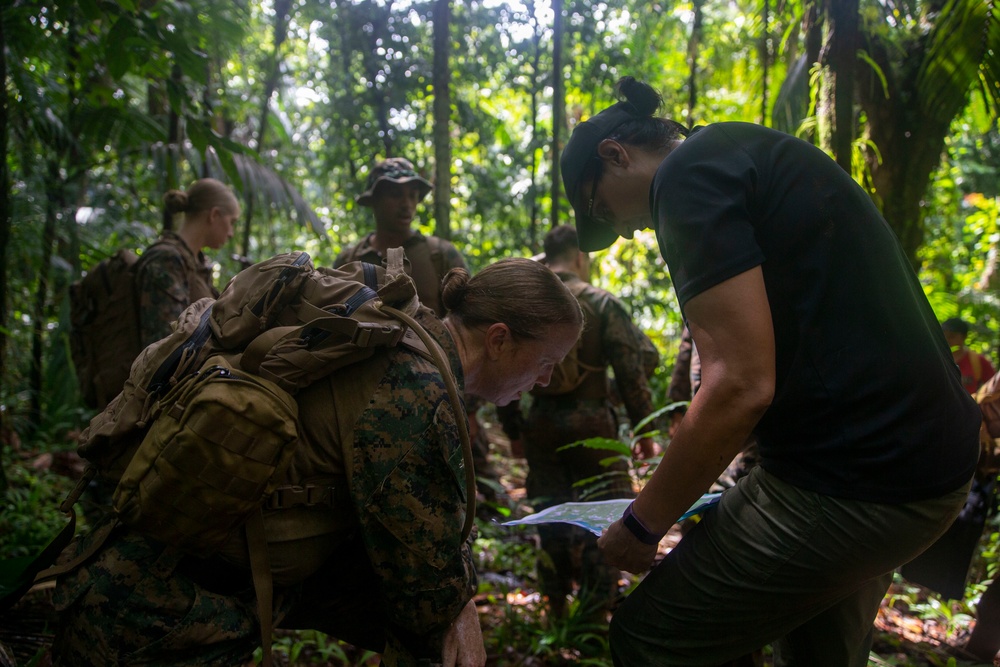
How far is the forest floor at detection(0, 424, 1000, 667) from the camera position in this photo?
3.08 metres

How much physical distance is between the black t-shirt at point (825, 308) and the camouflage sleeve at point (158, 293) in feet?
10.4

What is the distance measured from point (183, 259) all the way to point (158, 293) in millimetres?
261

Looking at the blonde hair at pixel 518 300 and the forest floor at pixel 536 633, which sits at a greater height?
the blonde hair at pixel 518 300

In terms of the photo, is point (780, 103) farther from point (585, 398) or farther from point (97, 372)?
point (97, 372)

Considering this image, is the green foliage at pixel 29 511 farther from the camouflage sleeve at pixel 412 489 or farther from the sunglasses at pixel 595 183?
the sunglasses at pixel 595 183

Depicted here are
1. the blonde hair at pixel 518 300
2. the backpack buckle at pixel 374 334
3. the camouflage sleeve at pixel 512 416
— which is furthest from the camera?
the camouflage sleeve at pixel 512 416

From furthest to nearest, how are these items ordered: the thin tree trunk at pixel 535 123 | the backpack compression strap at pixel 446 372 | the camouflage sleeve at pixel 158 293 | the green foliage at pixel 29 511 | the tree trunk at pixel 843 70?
the thin tree trunk at pixel 535 123
the green foliage at pixel 29 511
the camouflage sleeve at pixel 158 293
the tree trunk at pixel 843 70
the backpack compression strap at pixel 446 372

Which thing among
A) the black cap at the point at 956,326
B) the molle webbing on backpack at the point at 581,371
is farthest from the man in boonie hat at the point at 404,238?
the black cap at the point at 956,326

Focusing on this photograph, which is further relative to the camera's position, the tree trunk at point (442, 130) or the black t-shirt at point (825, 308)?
the tree trunk at point (442, 130)

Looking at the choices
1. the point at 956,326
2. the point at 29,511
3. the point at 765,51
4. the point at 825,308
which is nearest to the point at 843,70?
the point at 825,308

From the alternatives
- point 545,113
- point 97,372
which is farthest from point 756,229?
point 545,113

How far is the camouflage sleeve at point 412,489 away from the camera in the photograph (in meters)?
1.75

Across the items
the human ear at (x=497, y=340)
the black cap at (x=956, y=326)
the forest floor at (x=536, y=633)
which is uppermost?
the human ear at (x=497, y=340)

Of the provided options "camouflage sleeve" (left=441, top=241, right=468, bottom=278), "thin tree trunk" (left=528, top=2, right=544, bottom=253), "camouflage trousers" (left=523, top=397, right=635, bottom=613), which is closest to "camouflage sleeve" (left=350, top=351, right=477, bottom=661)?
"camouflage trousers" (left=523, top=397, right=635, bottom=613)
